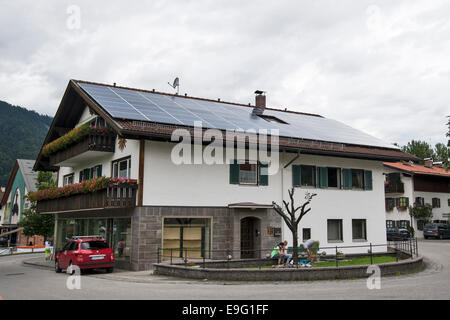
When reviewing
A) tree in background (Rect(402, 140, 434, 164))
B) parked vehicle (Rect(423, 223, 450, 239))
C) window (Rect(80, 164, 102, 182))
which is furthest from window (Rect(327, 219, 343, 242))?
tree in background (Rect(402, 140, 434, 164))

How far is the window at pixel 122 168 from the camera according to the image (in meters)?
21.6

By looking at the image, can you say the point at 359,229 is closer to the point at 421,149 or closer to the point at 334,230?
the point at 334,230

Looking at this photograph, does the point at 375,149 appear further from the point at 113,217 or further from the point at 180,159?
the point at 113,217

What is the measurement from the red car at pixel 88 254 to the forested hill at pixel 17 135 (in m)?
87.2

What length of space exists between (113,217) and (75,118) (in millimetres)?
9261

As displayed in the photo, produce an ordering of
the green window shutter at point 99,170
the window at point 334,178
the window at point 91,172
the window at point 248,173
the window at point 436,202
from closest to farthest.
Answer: the window at point 248,173, the green window shutter at point 99,170, the window at point 91,172, the window at point 334,178, the window at point 436,202

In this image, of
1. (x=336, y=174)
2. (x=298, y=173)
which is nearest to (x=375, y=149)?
(x=336, y=174)

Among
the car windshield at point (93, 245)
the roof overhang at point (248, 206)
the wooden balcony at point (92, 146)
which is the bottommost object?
the car windshield at point (93, 245)

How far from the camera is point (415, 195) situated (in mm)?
48781

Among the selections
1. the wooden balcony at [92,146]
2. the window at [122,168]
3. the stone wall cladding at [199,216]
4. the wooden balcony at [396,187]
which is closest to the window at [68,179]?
the wooden balcony at [92,146]

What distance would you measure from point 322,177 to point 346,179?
167 centimetres

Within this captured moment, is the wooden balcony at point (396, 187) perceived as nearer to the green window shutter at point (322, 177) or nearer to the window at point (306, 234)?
the green window shutter at point (322, 177)

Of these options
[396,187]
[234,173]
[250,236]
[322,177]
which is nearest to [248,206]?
[234,173]

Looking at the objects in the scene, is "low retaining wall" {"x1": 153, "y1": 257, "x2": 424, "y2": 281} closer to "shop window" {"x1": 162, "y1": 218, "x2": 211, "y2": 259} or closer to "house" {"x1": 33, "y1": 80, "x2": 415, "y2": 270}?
"house" {"x1": 33, "y1": 80, "x2": 415, "y2": 270}
